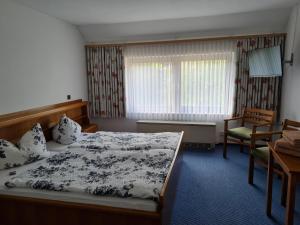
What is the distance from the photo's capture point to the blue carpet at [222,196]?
230 centimetres

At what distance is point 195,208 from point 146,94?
9.46 feet

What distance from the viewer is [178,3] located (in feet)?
10.7

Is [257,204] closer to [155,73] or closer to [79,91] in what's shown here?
[155,73]

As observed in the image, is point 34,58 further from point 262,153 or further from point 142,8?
point 262,153

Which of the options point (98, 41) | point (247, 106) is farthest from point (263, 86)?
point (98, 41)

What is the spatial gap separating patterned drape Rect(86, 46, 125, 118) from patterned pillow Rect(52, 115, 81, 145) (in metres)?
1.55

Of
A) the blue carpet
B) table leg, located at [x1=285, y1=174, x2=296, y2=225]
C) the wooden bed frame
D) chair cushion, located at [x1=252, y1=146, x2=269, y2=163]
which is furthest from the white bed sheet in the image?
chair cushion, located at [x1=252, y1=146, x2=269, y2=163]

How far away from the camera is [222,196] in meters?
2.72

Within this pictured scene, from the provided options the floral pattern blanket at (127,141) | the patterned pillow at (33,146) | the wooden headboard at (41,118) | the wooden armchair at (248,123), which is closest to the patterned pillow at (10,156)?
the patterned pillow at (33,146)

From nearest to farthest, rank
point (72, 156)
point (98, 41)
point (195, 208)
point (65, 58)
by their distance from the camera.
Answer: point (195, 208) < point (72, 156) < point (65, 58) < point (98, 41)

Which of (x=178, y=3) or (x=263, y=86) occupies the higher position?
(x=178, y=3)

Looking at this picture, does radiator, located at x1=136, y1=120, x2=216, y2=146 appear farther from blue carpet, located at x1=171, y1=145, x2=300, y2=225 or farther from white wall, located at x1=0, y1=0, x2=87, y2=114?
white wall, located at x1=0, y1=0, x2=87, y2=114

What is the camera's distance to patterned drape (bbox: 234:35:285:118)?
4.13m

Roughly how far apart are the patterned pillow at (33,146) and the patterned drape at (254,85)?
3.60 meters
